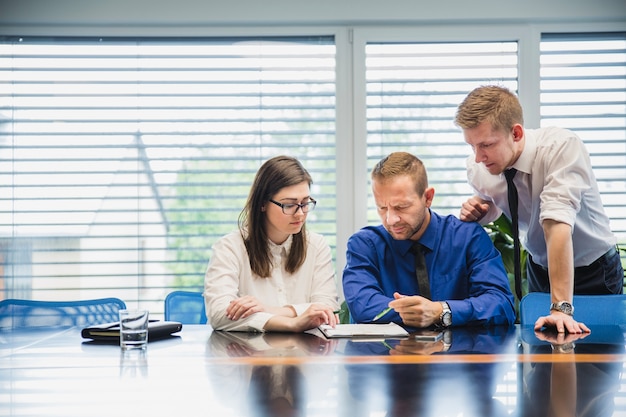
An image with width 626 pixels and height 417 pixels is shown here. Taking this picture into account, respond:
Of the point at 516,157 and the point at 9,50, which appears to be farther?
the point at 9,50

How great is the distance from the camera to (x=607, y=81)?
4133 millimetres

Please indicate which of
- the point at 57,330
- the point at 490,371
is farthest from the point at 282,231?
the point at 490,371

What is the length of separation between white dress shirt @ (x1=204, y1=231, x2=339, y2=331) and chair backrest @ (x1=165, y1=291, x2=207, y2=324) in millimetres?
800

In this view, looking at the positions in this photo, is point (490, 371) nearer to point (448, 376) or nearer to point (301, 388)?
point (448, 376)

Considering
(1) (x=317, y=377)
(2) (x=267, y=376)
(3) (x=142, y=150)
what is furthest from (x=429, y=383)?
(3) (x=142, y=150)

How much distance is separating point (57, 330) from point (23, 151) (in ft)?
6.54

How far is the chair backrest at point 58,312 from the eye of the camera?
118 inches

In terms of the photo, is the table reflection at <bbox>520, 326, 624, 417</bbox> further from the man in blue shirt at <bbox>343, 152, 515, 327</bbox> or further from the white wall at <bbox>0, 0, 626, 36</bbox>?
the white wall at <bbox>0, 0, 626, 36</bbox>

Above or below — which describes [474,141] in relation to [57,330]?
above

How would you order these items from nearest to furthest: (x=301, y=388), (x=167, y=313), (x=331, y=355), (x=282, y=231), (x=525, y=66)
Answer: (x=301, y=388)
(x=331, y=355)
(x=282, y=231)
(x=167, y=313)
(x=525, y=66)

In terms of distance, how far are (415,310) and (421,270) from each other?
1.02 feet

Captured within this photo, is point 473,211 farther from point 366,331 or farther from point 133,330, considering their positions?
point 133,330

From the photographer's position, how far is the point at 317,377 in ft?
4.63

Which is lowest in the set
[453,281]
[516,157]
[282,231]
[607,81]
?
[453,281]
